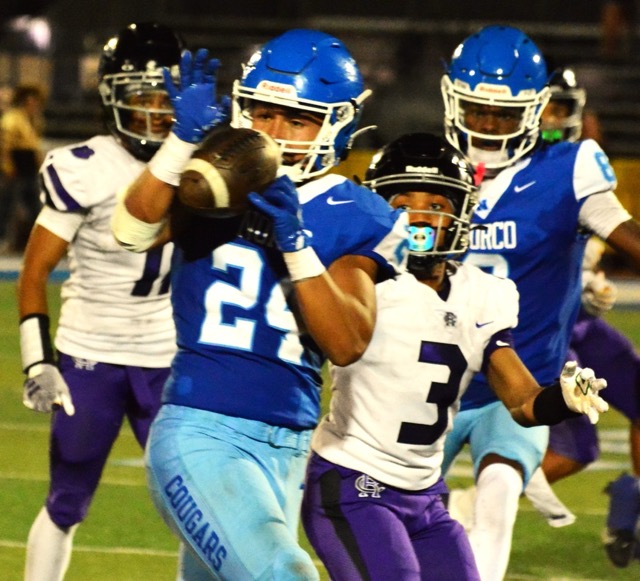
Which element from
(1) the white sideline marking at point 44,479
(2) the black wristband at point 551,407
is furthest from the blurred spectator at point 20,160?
(2) the black wristband at point 551,407

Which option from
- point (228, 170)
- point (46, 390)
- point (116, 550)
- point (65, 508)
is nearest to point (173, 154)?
point (228, 170)

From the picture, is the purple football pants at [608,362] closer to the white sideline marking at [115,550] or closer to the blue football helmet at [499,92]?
the blue football helmet at [499,92]

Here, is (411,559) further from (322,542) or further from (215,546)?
(215,546)

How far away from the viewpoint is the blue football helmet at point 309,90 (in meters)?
3.16

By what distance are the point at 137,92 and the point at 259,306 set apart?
150cm

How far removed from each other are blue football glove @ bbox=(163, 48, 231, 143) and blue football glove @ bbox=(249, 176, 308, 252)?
0.68 ft

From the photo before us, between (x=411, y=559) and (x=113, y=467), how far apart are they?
11.0ft

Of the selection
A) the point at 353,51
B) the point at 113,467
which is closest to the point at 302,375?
the point at 113,467

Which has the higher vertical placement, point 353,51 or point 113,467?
point 113,467

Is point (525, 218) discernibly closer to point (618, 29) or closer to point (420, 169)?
point (420, 169)

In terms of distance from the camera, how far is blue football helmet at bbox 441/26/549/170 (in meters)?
4.41

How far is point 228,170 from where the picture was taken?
8.93 ft

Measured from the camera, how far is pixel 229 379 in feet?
9.87

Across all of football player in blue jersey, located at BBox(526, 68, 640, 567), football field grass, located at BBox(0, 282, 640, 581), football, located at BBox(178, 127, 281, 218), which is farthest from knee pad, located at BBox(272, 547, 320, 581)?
football player in blue jersey, located at BBox(526, 68, 640, 567)
